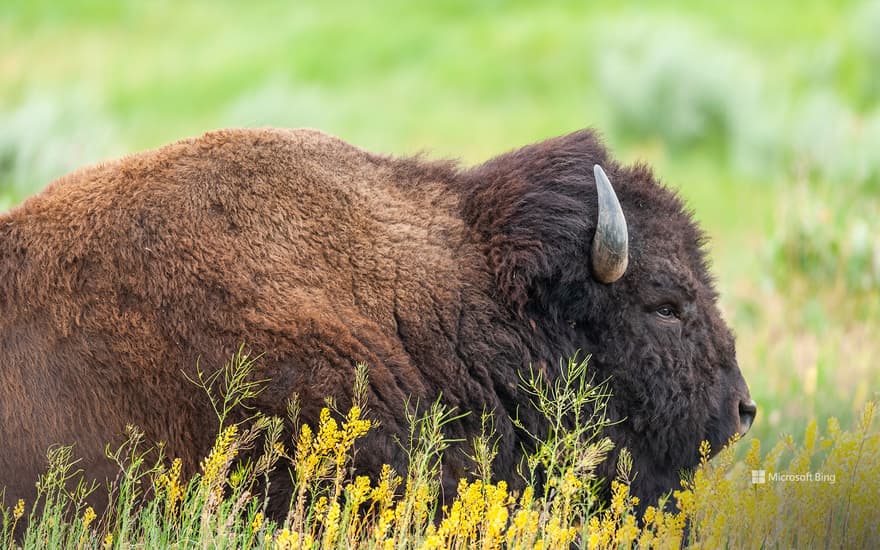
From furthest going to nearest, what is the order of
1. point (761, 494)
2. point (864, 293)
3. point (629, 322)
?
point (864, 293) → point (629, 322) → point (761, 494)

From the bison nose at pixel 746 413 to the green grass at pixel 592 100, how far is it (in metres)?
0.59

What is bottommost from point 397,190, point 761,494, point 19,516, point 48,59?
point 761,494

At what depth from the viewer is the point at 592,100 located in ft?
73.3

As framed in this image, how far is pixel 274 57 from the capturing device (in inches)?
1029

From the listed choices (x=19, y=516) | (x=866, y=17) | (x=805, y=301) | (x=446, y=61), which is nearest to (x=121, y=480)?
(x=19, y=516)

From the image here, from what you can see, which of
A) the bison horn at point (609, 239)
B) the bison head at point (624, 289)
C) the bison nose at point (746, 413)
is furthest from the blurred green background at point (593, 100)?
the bison horn at point (609, 239)

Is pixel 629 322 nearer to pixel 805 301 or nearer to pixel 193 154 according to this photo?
pixel 193 154

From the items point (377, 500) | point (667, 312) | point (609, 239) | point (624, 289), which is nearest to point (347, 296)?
point (377, 500)

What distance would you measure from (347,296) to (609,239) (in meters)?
1.08

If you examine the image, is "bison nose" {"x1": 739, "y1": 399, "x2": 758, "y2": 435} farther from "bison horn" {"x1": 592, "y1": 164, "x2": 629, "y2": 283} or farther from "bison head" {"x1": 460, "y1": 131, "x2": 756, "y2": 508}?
"bison horn" {"x1": 592, "y1": 164, "x2": 629, "y2": 283}

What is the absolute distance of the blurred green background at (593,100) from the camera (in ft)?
31.6

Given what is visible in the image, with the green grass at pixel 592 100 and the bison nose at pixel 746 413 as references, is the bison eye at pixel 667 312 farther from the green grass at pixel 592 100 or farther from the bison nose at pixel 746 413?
the green grass at pixel 592 100

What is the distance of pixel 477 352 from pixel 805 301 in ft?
20.3

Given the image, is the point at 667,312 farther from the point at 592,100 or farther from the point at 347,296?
the point at 592,100
